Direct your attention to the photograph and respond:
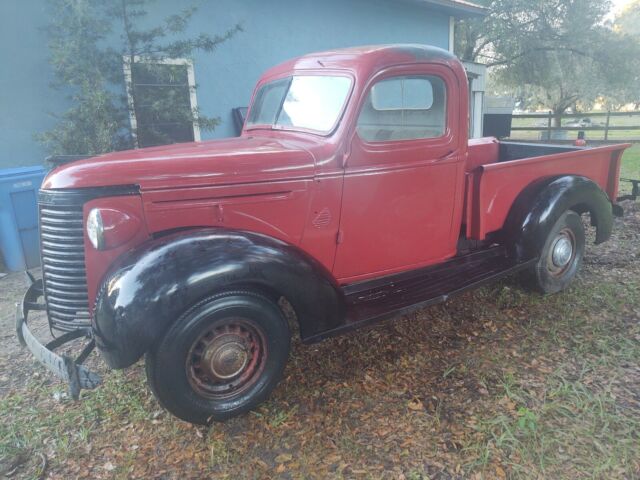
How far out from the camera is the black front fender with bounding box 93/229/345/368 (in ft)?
7.08

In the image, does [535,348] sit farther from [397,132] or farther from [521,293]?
[397,132]

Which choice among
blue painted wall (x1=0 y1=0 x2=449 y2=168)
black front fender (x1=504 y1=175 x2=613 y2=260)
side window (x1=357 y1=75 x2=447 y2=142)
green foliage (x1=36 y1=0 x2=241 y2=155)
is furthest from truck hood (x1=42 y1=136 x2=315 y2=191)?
blue painted wall (x1=0 y1=0 x2=449 y2=168)

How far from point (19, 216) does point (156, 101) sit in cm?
206

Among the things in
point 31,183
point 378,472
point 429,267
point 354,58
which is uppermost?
point 354,58

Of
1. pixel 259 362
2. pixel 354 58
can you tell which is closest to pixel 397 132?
pixel 354 58

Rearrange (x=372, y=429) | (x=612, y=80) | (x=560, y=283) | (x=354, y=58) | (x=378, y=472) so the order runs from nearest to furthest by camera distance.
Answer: (x=378, y=472) < (x=372, y=429) < (x=354, y=58) < (x=560, y=283) < (x=612, y=80)

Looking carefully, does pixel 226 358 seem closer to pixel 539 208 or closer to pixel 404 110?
pixel 404 110

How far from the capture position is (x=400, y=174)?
3020 millimetres

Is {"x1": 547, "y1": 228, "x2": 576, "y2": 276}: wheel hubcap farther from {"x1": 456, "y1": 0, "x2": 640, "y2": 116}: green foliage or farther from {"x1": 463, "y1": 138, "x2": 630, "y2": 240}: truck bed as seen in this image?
{"x1": 456, "y1": 0, "x2": 640, "y2": 116}: green foliage

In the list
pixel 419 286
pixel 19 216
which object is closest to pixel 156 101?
pixel 19 216

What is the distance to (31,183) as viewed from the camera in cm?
496

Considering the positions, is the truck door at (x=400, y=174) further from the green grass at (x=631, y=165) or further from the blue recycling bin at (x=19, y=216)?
the green grass at (x=631, y=165)

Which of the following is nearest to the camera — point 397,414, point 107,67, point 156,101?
point 397,414

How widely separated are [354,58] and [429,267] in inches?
59.7
